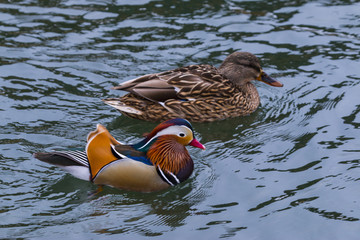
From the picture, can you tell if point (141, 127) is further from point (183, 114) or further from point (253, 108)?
point (253, 108)

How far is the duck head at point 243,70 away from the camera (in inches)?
426

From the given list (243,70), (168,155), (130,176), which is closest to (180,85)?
(243,70)

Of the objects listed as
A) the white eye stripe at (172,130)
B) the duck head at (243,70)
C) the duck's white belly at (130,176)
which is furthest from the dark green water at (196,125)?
the white eye stripe at (172,130)

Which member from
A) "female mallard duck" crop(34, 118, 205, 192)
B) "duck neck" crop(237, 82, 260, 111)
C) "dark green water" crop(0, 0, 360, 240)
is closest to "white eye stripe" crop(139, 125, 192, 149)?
"female mallard duck" crop(34, 118, 205, 192)

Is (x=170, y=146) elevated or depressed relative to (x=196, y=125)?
elevated

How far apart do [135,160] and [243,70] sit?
3392mm

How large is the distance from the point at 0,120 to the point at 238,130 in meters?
3.36

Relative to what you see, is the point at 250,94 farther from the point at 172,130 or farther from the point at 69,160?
the point at 69,160

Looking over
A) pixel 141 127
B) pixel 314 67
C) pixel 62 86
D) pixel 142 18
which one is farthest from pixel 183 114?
pixel 142 18

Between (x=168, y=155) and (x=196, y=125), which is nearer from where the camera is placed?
(x=168, y=155)

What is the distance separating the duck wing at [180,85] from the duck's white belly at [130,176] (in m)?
2.19

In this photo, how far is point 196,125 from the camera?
10.3 meters

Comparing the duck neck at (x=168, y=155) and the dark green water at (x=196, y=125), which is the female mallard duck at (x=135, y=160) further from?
the dark green water at (x=196, y=125)

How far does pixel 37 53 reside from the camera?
1173 cm
